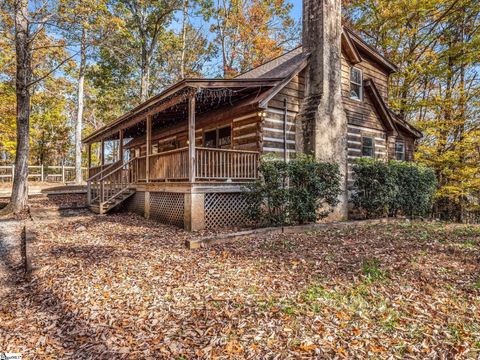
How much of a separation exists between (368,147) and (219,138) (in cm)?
693

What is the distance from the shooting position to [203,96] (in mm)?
10344

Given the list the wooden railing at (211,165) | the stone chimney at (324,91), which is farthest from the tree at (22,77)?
the stone chimney at (324,91)

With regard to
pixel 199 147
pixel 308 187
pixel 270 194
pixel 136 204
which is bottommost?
pixel 136 204

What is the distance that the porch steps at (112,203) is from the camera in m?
12.0

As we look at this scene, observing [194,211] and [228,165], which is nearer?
[194,211]

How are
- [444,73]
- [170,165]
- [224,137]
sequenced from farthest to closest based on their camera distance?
[444,73]
[224,137]
[170,165]

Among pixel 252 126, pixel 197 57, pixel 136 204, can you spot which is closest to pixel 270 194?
pixel 252 126

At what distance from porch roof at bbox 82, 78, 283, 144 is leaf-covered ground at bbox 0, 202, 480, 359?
14.7 ft

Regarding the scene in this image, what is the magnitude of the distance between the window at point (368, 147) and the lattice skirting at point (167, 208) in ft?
28.9

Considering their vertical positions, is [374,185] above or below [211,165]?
below

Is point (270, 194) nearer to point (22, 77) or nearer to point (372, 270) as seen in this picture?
point (372, 270)

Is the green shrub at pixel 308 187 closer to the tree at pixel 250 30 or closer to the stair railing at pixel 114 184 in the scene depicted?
the stair railing at pixel 114 184

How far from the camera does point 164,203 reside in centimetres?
1034

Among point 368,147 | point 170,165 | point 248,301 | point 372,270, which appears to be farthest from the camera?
point 368,147
